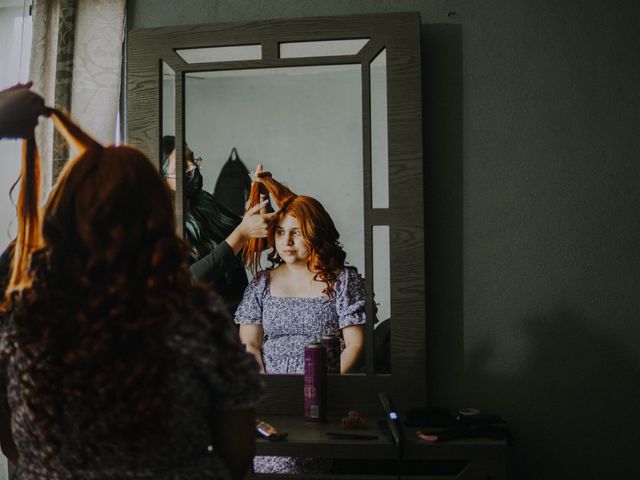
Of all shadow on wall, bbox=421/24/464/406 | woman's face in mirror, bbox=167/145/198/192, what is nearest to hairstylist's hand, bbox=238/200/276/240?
woman's face in mirror, bbox=167/145/198/192

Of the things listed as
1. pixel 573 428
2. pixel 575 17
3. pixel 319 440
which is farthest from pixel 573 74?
pixel 319 440

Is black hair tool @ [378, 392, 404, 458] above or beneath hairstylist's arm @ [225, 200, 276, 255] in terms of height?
beneath

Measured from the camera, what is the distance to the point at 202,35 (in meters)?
1.99

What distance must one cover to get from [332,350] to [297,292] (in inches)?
7.6

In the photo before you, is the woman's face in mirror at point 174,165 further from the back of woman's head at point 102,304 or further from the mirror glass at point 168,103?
the back of woman's head at point 102,304

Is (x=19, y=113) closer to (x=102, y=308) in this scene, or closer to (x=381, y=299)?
(x=102, y=308)

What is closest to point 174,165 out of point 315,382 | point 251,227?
point 251,227

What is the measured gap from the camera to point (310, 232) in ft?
6.36

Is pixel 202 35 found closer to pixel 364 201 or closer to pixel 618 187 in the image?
pixel 364 201

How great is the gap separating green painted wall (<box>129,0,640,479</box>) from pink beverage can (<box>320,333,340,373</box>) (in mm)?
273

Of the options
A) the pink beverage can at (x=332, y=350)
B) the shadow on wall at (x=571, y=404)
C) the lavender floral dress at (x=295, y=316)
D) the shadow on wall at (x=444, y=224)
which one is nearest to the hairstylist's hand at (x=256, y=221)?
the lavender floral dress at (x=295, y=316)

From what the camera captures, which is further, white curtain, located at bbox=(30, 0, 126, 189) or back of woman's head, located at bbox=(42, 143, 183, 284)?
white curtain, located at bbox=(30, 0, 126, 189)

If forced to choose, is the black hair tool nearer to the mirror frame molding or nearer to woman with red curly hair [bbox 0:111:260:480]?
the mirror frame molding

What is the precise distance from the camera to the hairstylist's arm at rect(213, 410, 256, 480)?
104 centimetres
